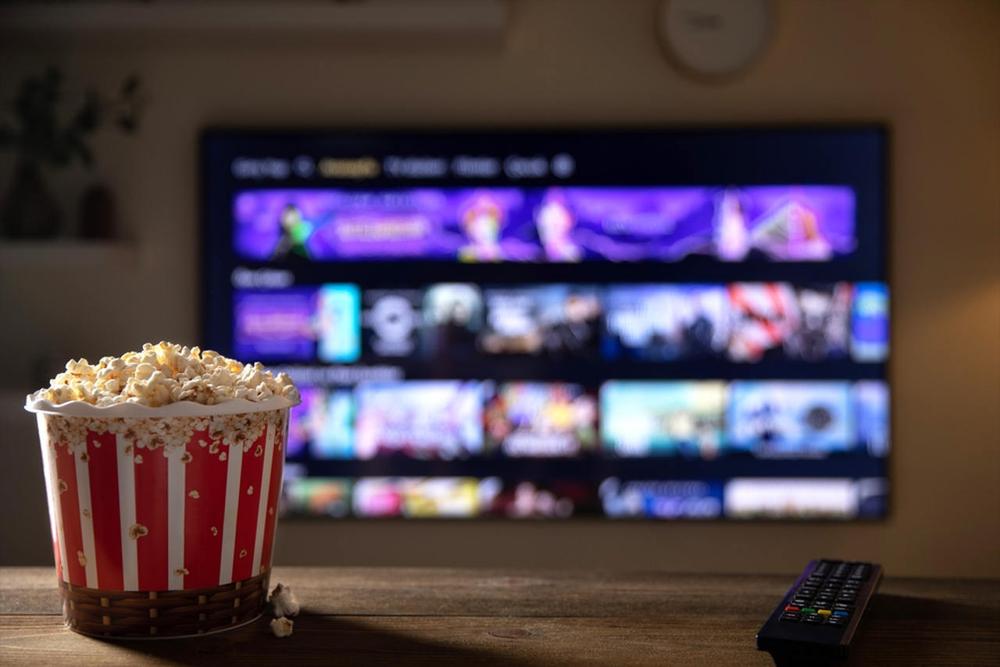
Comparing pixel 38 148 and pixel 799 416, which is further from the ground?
pixel 38 148

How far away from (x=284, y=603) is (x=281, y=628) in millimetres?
61

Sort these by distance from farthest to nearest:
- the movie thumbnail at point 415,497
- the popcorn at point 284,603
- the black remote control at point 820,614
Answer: the movie thumbnail at point 415,497
the popcorn at point 284,603
the black remote control at point 820,614

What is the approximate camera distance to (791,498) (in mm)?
3006

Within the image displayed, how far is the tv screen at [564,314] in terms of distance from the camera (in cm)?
298

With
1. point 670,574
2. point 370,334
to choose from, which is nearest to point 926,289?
point 370,334

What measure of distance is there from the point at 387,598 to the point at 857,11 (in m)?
2.47

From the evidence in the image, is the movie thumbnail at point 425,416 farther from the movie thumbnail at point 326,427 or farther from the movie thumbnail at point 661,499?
the movie thumbnail at point 661,499

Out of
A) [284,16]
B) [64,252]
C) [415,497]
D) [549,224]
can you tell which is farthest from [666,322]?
[64,252]

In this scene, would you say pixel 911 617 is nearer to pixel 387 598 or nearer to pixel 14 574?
pixel 387 598

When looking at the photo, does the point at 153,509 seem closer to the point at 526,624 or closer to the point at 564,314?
the point at 526,624

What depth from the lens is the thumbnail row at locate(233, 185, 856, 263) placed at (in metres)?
2.99

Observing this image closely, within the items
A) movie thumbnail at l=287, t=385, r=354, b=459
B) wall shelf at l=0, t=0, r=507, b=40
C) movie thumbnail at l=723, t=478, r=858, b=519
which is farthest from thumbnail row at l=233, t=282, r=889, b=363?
wall shelf at l=0, t=0, r=507, b=40

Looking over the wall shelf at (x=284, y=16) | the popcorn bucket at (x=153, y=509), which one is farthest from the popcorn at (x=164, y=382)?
the wall shelf at (x=284, y=16)

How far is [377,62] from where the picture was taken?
310cm
